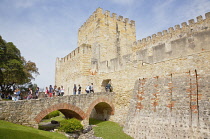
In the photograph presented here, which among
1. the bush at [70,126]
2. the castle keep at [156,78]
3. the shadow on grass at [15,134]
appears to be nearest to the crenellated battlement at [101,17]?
the castle keep at [156,78]

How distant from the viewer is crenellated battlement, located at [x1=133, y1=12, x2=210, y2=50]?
53.4ft

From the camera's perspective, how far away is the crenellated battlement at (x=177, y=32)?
16.3 m

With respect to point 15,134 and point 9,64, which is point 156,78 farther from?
point 9,64

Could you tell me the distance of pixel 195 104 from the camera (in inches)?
295

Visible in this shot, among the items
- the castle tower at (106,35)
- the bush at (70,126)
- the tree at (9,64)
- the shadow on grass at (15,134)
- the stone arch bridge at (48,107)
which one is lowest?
the bush at (70,126)

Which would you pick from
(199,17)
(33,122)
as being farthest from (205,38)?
(33,122)

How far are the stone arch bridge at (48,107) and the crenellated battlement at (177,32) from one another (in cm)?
1074

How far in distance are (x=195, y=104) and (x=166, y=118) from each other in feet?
5.25

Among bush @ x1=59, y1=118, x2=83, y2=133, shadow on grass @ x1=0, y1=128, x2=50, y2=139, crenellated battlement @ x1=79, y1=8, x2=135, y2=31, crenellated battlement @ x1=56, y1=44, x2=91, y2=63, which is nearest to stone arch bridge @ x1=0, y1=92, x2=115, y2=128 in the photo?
bush @ x1=59, y1=118, x2=83, y2=133

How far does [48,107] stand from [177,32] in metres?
16.5

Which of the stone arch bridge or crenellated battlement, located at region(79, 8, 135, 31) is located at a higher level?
crenellated battlement, located at region(79, 8, 135, 31)

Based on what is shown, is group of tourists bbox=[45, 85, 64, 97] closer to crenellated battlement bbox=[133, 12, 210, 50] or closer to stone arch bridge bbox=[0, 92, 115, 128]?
stone arch bridge bbox=[0, 92, 115, 128]

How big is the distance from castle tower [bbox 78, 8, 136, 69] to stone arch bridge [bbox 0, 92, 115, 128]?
4537 millimetres

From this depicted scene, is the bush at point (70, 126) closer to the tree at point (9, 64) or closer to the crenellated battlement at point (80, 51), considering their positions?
the crenellated battlement at point (80, 51)
